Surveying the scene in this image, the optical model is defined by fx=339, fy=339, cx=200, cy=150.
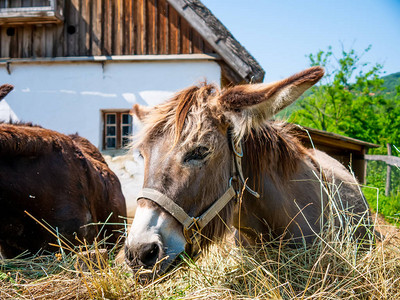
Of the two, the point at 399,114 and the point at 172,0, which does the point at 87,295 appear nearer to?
the point at 172,0

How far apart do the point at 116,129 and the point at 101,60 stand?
1809mm

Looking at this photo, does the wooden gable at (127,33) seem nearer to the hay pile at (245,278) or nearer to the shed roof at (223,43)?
the shed roof at (223,43)

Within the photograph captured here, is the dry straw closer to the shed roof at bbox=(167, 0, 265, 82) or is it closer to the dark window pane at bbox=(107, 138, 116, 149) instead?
the shed roof at bbox=(167, 0, 265, 82)

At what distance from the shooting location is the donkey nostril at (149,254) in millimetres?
1587

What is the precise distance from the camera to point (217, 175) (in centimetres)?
191

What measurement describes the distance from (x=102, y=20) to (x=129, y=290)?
8748 millimetres

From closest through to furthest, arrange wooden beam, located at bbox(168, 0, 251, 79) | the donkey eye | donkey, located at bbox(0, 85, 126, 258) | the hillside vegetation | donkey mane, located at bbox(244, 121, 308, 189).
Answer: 1. the donkey eye
2. donkey mane, located at bbox(244, 121, 308, 189)
3. donkey, located at bbox(0, 85, 126, 258)
4. wooden beam, located at bbox(168, 0, 251, 79)
5. the hillside vegetation

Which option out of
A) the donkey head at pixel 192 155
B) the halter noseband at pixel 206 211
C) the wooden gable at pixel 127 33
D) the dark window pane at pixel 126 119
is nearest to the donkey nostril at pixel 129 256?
the donkey head at pixel 192 155

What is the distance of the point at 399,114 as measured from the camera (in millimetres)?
20062

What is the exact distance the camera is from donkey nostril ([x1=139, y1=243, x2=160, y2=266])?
1.59 m

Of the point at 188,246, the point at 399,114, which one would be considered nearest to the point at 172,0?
the point at 188,246

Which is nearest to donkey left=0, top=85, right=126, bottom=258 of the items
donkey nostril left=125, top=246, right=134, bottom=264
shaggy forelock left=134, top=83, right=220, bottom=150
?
donkey nostril left=125, top=246, right=134, bottom=264

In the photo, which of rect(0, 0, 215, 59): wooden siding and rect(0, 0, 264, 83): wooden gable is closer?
rect(0, 0, 264, 83): wooden gable

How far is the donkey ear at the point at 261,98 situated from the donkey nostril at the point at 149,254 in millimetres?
774
